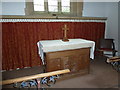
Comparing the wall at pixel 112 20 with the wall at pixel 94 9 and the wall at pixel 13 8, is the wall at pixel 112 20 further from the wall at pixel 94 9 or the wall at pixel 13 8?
the wall at pixel 13 8

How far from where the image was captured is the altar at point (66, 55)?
8.21 ft

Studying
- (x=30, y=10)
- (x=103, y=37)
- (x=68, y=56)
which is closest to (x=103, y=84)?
(x=68, y=56)

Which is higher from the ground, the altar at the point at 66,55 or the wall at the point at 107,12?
the wall at the point at 107,12

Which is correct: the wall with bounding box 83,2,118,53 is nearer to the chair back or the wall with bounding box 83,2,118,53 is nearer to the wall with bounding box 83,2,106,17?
the wall with bounding box 83,2,106,17

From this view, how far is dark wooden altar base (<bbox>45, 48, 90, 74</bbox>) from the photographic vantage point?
2.53 metres

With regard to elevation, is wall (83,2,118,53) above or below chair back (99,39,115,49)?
above

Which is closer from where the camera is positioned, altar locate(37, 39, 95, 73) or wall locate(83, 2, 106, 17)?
altar locate(37, 39, 95, 73)

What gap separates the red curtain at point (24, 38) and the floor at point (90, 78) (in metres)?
0.26

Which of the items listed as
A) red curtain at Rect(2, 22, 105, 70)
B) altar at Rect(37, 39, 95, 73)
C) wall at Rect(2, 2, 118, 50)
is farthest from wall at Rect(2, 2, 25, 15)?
wall at Rect(2, 2, 118, 50)

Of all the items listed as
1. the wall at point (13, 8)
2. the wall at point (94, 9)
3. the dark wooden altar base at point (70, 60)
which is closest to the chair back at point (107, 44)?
the wall at point (94, 9)

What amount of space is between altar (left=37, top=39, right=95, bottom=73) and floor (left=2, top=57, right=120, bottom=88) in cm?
23

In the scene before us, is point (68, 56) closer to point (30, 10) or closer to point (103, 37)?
point (30, 10)

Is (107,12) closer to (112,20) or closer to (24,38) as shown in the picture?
(112,20)

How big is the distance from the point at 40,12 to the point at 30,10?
32 cm
